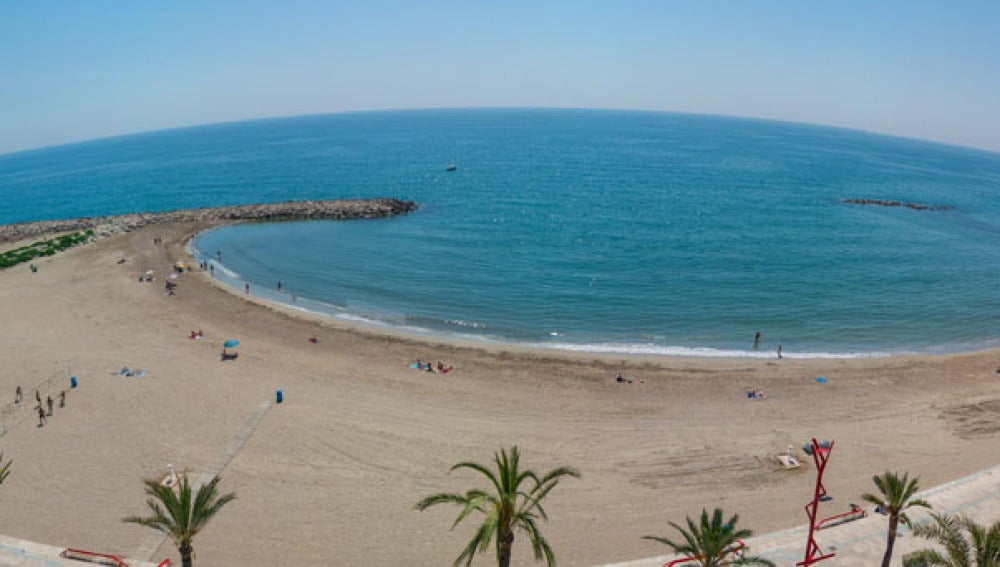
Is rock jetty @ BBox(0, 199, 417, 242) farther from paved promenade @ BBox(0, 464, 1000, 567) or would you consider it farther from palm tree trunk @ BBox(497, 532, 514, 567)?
palm tree trunk @ BBox(497, 532, 514, 567)

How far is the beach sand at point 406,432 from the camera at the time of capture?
2455 cm

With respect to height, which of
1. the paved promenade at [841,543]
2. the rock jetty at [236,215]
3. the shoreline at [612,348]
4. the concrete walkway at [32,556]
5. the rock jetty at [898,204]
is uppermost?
the rock jetty at [898,204]

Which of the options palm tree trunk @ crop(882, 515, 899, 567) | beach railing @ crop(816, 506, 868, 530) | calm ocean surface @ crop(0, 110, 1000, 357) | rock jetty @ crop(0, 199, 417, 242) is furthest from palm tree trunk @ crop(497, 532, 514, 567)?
rock jetty @ crop(0, 199, 417, 242)

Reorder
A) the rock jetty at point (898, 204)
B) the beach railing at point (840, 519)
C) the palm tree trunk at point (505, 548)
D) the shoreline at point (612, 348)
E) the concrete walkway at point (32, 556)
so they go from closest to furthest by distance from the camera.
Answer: the palm tree trunk at point (505, 548), the concrete walkway at point (32, 556), the beach railing at point (840, 519), the shoreline at point (612, 348), the rock jetty at point (898, 204)

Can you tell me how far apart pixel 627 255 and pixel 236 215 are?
62438 mm

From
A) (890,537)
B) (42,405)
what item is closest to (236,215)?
(42,405)

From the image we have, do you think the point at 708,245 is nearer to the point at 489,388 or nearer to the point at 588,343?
the point at 588,343

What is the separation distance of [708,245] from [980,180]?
139890 millimetres

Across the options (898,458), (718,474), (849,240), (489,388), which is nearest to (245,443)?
(489,388)

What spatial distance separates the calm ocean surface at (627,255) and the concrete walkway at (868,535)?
1922cm

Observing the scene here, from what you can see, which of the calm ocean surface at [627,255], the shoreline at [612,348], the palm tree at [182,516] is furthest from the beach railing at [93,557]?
the calm ocean surface at [627,255]

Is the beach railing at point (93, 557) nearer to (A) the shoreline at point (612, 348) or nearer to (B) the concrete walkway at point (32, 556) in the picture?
(B) the concrete walkway at point (32, 556)

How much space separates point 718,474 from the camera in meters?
28.2

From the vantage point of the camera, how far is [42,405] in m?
34.3
